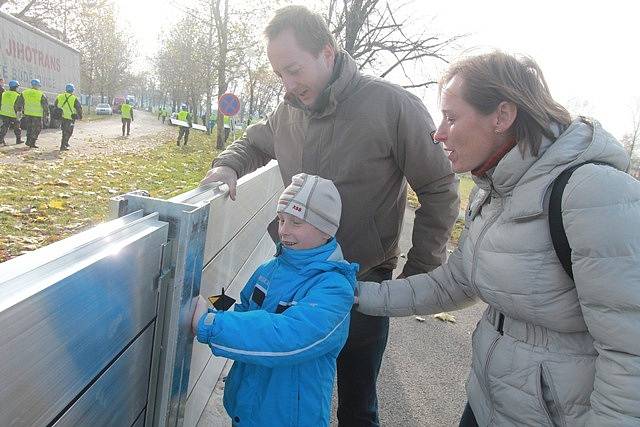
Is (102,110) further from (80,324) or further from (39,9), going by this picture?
(80,324)

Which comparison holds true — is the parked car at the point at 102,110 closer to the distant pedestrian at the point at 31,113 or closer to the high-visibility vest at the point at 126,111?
the high-visibility vest at the point at 126,111

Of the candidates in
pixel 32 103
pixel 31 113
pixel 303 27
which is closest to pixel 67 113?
pixel 31 113

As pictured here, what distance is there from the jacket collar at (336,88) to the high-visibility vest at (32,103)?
15528 mm

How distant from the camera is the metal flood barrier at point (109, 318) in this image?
78 centimetres

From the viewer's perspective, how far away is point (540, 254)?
138 cm

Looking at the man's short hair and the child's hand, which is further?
the man's short hair

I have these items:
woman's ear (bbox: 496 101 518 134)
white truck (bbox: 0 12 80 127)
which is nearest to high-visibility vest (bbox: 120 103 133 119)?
white truck (bbox: 0 12 80 127)

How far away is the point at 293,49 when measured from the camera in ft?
6.66

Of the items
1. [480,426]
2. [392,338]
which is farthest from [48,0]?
[480,426]

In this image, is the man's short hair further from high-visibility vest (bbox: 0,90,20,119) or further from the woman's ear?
high-visibility vest (bbox: 0,90,20,119)

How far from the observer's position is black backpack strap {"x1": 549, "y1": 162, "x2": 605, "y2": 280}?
1.31 m

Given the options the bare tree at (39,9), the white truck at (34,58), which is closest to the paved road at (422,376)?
the white truck at (34,58)

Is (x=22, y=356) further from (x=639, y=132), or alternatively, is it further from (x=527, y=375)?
(x=639, y=132)

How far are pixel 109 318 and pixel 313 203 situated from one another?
0.92m
